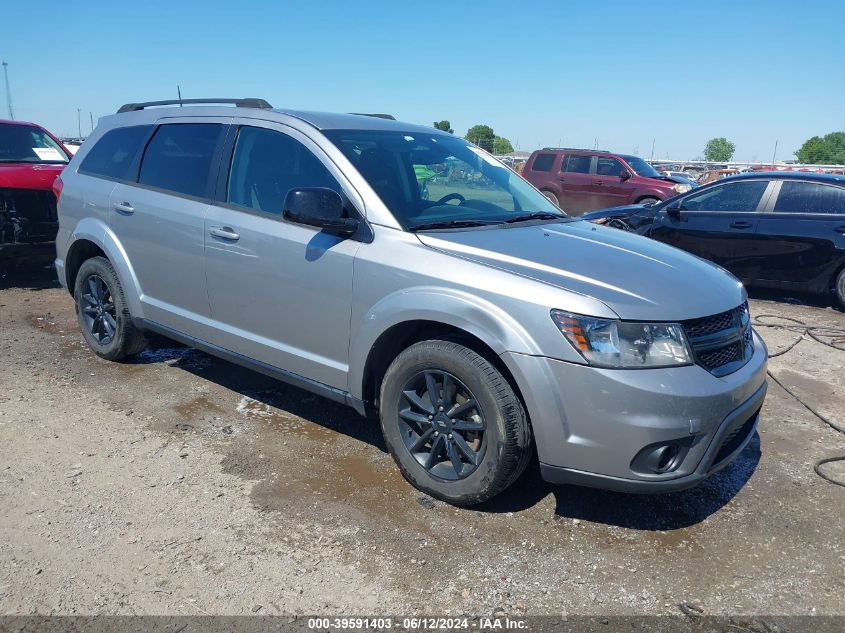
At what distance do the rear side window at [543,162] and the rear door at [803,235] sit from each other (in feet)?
29.5

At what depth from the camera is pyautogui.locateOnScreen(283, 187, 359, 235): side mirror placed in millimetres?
3299

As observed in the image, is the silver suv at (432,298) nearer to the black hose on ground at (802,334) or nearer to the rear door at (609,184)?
the black hose on ground at (802,334)

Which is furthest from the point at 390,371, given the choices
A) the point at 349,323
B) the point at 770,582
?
the point at 770,582

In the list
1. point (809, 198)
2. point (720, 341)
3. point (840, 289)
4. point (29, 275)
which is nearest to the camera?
point (720, 341)

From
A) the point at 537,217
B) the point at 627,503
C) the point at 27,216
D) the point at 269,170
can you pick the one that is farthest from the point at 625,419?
the point at 27,216

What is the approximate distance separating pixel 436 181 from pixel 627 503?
208cm

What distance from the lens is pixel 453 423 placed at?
317 centimetres

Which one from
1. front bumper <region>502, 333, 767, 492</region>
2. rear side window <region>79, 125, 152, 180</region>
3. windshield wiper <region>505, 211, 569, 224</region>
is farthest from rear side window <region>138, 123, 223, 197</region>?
front bumper <region>502, 333, 767, 492</region>

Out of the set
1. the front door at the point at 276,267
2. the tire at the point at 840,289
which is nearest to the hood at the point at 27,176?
the front door at the point at 276,267

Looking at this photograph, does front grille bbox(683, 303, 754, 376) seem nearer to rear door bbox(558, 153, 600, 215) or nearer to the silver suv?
the silver suv

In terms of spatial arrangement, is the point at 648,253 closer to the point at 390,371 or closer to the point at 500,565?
the point at 390,371

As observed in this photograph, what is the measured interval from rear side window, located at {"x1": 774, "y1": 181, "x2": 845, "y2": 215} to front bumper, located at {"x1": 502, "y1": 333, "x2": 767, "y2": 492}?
582 cm

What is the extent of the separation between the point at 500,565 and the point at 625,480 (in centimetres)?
64

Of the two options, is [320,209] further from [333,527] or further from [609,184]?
[609,184]
